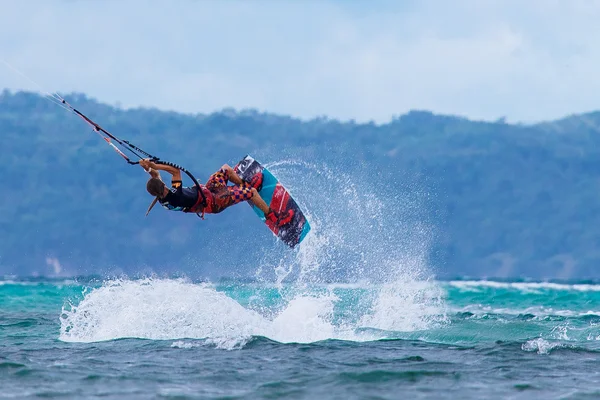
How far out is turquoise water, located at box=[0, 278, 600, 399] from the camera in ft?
28.4

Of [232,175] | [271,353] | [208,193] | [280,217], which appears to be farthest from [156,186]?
[280,217]

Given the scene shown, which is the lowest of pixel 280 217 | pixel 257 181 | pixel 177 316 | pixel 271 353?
pixel 271 353

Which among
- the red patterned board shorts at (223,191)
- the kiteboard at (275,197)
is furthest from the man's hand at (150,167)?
the kiteboard at (275,197)

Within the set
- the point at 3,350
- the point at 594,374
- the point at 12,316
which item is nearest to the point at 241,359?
the point at 3,350

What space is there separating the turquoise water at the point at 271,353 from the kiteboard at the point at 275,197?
1385mm

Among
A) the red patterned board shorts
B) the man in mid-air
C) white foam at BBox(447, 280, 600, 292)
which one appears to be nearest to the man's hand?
the man in mid-air

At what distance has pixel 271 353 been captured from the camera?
10.6 meters

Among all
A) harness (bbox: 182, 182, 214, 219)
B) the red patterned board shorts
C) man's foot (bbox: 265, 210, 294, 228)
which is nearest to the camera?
harness (bbox: 182, 182, 214, 219)

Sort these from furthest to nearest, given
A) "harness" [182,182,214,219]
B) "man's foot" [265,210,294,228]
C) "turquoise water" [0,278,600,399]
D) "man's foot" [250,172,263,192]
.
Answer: "man's foot" [265,210,294,228] → "man's foot" [250,172,263,192] → "harness" [182,182,214,219] → "turquoise water" [0,278,600,399]

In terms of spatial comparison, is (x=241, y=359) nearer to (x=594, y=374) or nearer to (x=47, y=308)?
(x=594, y=374)

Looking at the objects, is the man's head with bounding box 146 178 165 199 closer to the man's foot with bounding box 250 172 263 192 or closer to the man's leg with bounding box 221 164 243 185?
the man's leg with bounding box 221 164 243 185

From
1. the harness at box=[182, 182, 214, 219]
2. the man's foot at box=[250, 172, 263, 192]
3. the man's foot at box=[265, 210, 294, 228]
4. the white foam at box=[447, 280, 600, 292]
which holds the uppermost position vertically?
the man's foot at box=[250, 172, 263, 192]

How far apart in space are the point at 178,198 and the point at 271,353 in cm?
253

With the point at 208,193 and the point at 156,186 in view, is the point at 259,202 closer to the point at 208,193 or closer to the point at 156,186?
the point at 208,193
